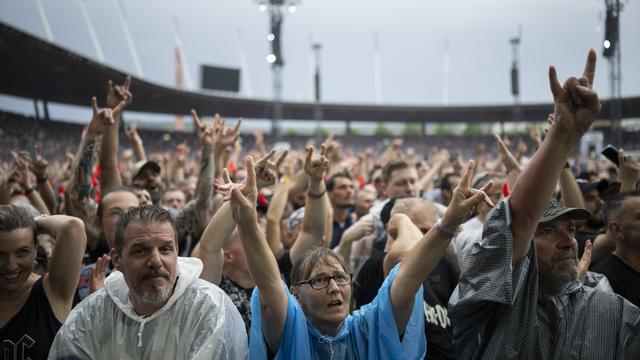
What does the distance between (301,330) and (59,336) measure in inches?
42.7

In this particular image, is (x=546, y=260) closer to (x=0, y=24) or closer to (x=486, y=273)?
(x=486, y=273)

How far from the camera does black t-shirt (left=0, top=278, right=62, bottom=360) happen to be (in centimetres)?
249

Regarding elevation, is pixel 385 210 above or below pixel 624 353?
above

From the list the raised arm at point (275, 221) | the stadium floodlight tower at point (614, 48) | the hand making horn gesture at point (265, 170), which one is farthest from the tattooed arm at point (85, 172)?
the stadium floodlight tower at point (614, 48)

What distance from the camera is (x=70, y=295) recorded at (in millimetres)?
2736

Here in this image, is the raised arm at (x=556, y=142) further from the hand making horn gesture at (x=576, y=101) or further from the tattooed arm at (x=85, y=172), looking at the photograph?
the tattooed arm at (x=85, y=172)

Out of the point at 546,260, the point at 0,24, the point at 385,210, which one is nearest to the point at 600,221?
the point at 385,210

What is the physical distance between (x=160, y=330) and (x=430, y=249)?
1253 mm

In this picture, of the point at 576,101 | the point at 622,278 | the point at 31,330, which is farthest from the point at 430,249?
the point at 31,330

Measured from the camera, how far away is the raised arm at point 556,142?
1.94 meters

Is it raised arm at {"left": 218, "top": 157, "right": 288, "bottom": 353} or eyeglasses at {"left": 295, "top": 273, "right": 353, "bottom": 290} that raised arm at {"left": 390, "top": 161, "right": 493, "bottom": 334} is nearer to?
eyeglasses at {"left": 295, "top": 273, "right": 353, "bottom": 290}

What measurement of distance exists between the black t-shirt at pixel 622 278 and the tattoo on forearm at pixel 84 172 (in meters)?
3.91

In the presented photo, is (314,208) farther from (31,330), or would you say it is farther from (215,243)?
(31,330)

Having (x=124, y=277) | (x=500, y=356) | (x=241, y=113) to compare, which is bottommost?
(x=500, y=356)
